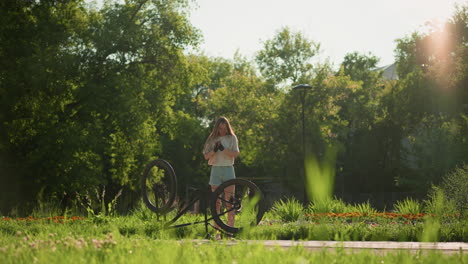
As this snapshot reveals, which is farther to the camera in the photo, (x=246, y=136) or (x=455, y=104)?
(x=246, y=136)

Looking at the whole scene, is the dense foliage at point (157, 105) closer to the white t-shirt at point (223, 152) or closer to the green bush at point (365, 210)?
the green bush at point (365, 210)

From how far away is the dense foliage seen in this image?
78.4 ft

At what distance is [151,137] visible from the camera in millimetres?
28906

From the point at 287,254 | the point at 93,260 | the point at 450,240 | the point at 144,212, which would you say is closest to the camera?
the point at 93,260

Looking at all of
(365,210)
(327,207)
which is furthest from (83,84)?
(365,210)

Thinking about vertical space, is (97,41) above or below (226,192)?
above

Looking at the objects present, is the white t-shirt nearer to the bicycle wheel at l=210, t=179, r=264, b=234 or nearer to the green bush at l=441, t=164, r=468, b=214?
the bicycle wheel at l=210, t=179, r=264, b=234

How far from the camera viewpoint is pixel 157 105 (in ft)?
89.5

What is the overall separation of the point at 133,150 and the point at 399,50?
92.2 feet

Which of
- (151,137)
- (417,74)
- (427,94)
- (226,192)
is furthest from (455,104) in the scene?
(226,192)

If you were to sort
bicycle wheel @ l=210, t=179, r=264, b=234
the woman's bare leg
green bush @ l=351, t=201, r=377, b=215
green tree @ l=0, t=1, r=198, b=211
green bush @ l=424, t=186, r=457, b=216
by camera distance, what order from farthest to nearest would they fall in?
green tree @ l=0, t=1, r=198, b=211, green bush @ l=351, t=201, r=377, b=215, green bush @ l=424, t=186, r=457, b=216, the woman's bare leg, bicycle wheel @ l=210, t=179, r=264, b=234

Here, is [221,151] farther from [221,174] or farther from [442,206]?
[442,206]

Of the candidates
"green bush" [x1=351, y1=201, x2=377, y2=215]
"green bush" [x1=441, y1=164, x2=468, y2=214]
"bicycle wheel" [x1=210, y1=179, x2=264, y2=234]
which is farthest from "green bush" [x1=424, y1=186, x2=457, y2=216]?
"bicycle wheel" [x1=210, y1=179, x2=264, y2=234]

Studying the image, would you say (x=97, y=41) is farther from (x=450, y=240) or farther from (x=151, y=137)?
(x=450, y=240)
